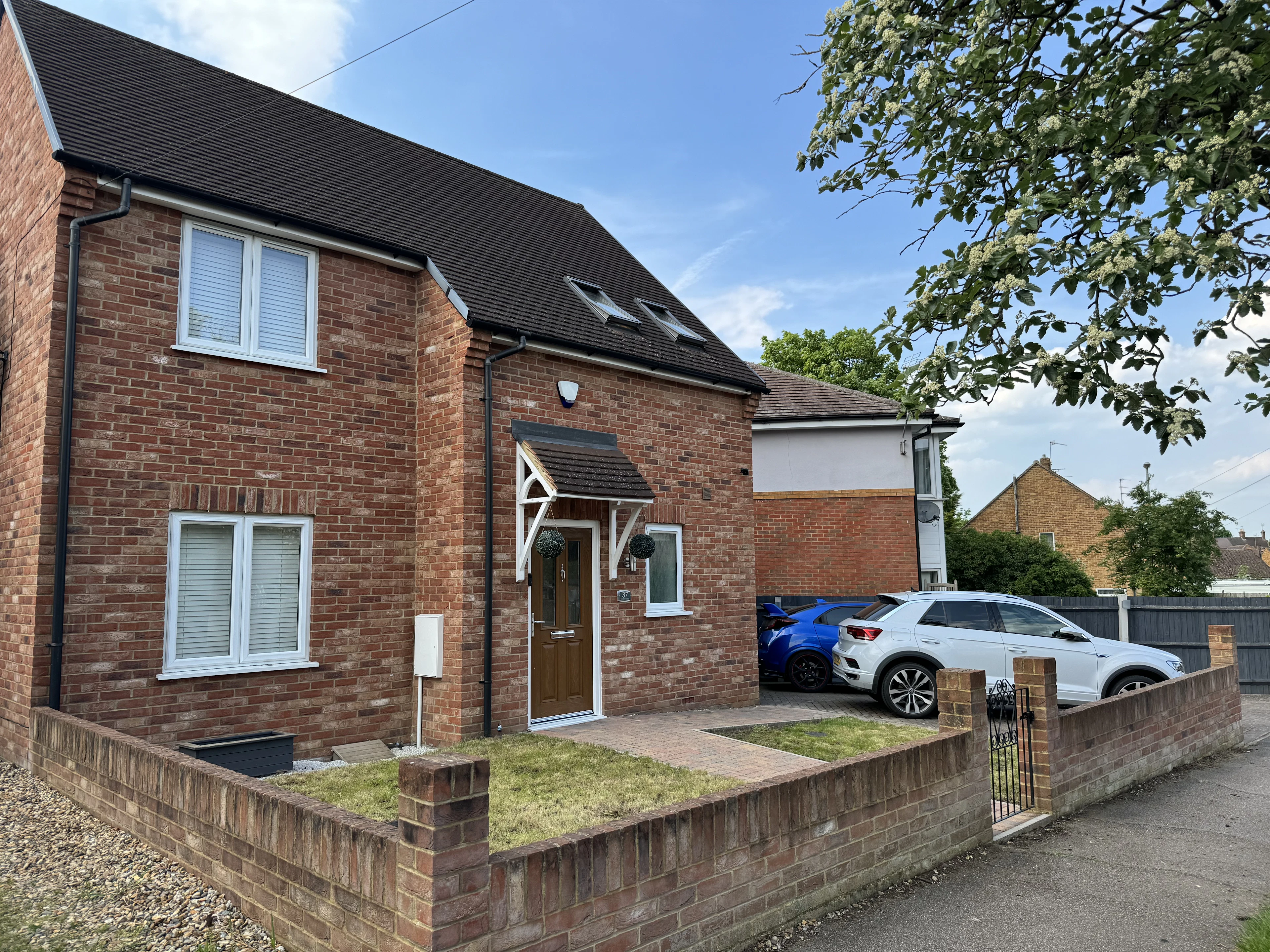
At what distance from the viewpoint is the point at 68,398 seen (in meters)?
7.23

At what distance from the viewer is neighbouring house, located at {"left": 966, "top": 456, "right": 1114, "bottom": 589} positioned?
43.1 m

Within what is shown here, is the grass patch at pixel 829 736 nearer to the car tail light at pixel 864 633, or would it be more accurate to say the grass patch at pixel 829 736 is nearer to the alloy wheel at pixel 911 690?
the alloy wheel at pixel 911 690

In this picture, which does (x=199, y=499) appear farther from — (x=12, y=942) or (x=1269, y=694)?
(x=1269, y=694)

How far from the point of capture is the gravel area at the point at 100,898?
164 inches

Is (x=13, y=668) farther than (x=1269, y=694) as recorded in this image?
No

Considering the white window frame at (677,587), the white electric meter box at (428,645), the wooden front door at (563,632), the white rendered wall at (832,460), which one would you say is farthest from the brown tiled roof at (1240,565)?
the white electric meter box at (428,645)

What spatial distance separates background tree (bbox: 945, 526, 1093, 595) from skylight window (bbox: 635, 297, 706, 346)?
46.5ft

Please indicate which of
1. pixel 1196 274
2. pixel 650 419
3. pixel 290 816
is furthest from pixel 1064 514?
pixel 290 816

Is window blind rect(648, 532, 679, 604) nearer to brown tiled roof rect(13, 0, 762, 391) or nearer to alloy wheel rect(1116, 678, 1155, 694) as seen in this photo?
brown tiled roof rect(13, 0, 762, 391)

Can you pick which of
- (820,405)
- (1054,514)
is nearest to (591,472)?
(820,405)

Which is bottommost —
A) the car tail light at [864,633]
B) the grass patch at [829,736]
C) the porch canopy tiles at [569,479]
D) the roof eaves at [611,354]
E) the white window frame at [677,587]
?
the grass patch at [829,736]

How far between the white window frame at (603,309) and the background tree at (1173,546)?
62.7ft

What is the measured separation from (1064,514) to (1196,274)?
42734mm

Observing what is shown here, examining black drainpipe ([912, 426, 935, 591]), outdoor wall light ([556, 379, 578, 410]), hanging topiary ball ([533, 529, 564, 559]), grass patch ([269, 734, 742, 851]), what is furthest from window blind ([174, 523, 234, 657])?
black drainpipe ([912, 426, 935, 591])
